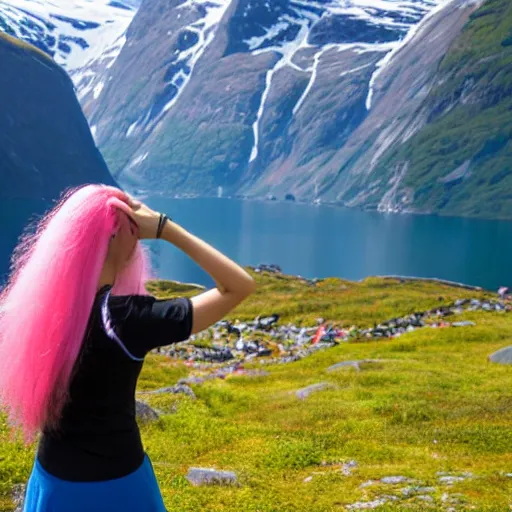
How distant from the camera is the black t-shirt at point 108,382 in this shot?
4.79 m

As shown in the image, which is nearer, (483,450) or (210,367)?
(483,450)

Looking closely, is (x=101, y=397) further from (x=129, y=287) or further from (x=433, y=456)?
(x=433, y=456)

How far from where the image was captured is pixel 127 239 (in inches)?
207

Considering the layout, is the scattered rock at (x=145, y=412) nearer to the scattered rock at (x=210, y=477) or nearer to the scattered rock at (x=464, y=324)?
the scattered rock at (x=210, y=477)

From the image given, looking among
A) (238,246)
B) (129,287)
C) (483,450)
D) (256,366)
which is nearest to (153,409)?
(483,450)

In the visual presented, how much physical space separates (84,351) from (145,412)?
1299 cm

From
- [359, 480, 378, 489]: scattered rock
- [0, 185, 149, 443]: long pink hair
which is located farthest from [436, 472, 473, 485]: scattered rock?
[0, 185, 149, 443]: long pink hair

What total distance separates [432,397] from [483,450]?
6.49 meters

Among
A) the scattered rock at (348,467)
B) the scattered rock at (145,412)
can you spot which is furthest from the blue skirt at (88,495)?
the scattered rock at (145,412)

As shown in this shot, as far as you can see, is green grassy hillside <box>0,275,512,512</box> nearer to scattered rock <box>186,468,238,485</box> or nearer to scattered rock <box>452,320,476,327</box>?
scattered rock <box>186,468,238,485</box>

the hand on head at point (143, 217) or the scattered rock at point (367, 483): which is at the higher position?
the hand on head at point (143, 217)

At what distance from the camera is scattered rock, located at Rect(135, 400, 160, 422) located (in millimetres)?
17094

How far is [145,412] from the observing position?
17.3 meters

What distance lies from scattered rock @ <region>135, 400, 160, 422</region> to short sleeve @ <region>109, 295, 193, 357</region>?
1273cm
